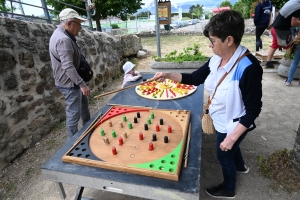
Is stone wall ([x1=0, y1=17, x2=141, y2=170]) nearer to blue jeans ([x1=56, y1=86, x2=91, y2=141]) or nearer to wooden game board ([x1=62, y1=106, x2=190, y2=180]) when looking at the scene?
blue jeans ([x1=56, y1=86, x2=91, y2=141])

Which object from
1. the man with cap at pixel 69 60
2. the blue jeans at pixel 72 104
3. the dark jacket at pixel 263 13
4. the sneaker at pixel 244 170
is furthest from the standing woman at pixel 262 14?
the blue jeans at pixel 72 104

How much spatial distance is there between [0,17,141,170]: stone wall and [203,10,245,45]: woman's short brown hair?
2523 millimetres

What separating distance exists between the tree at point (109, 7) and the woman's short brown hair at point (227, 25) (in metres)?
14.9

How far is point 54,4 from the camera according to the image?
51.4ft

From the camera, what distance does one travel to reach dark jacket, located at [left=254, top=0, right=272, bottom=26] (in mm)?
5766

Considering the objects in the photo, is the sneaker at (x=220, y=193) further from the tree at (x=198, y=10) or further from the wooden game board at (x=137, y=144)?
the tree at (x=198, y=10)

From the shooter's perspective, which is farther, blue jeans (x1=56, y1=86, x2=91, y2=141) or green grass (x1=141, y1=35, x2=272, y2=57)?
green grass (x1=141, y1=35, x2=272, y2=57)

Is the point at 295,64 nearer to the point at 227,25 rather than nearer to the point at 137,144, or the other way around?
the point at 227,25

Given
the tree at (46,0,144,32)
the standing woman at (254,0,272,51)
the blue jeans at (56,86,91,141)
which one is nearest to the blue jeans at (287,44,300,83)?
the standing woman at (254,0,272,51)

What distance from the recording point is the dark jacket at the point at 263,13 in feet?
18.9

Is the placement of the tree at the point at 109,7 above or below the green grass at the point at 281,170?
above

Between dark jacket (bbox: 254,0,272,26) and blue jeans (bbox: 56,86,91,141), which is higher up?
dark jacket (bbox: 254,0,272,26)

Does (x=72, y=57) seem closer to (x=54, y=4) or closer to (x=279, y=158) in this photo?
(x=279, y=158)

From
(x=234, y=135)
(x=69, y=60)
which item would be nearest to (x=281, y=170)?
(x=234, y=135)
